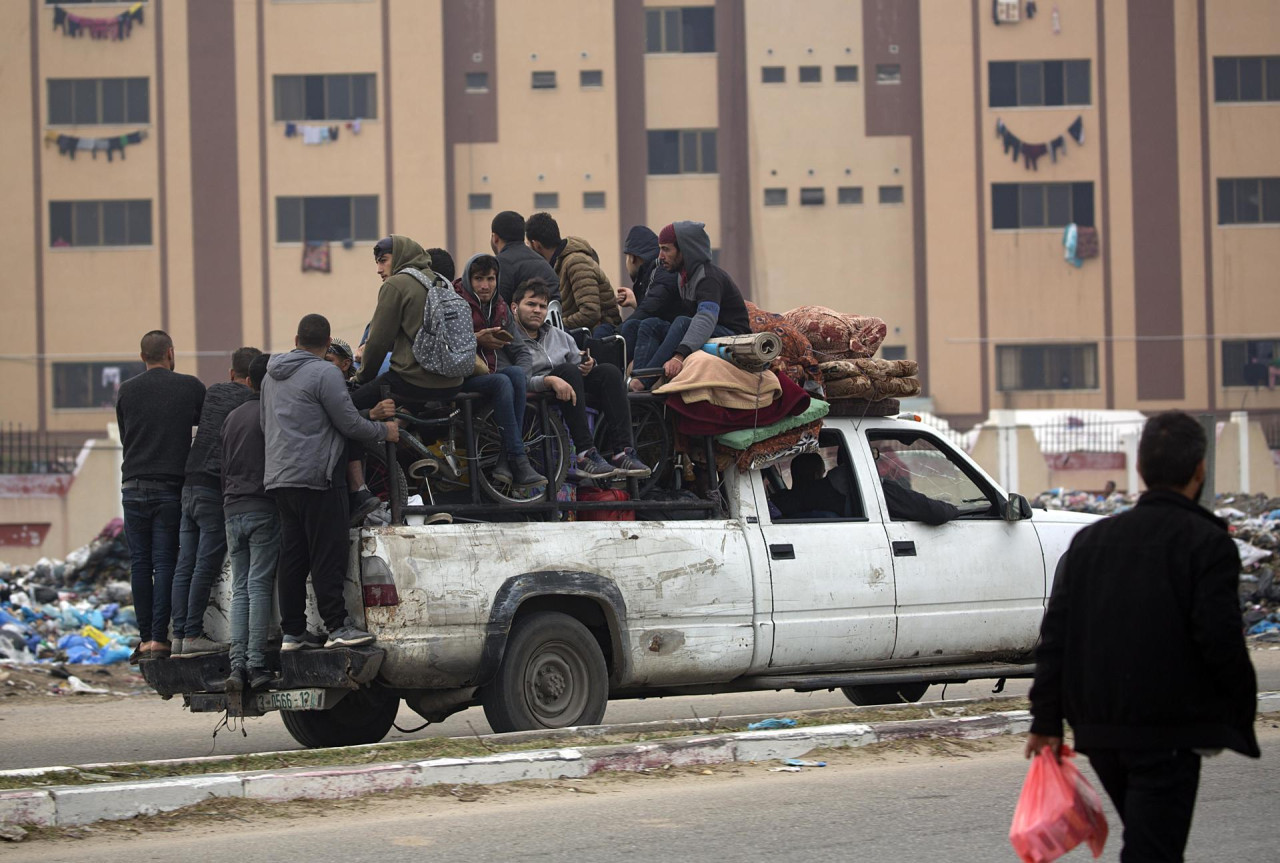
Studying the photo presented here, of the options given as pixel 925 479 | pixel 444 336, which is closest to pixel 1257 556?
pixel 925 479

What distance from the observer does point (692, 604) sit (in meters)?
8.41

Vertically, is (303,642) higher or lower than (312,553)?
lower

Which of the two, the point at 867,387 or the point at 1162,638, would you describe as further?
the point at 867,387

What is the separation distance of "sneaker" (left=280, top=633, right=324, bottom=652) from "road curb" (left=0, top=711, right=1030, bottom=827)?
0.74 meters

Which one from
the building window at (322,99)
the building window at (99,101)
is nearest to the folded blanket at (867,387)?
the building window at (322,99)

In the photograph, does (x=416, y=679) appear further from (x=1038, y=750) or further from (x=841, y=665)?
(x=1038, y=750)

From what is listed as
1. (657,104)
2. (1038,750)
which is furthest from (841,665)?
(657,104)

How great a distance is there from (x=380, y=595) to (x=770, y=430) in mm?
2498

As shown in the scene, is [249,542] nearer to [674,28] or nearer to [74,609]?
[74,609]

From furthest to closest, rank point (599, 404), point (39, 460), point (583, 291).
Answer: point (39, 460) < point (583, 291) < point (599, 404)

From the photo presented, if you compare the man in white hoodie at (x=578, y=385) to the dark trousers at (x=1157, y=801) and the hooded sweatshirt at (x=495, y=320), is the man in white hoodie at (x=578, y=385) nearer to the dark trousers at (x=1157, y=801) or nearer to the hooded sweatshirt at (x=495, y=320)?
the hooded sweatshirt at (x=495, y=320)

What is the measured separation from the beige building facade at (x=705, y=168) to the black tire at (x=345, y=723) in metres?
41.2

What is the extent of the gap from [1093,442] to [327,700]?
29.4 metres

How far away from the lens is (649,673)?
27.4 ft
